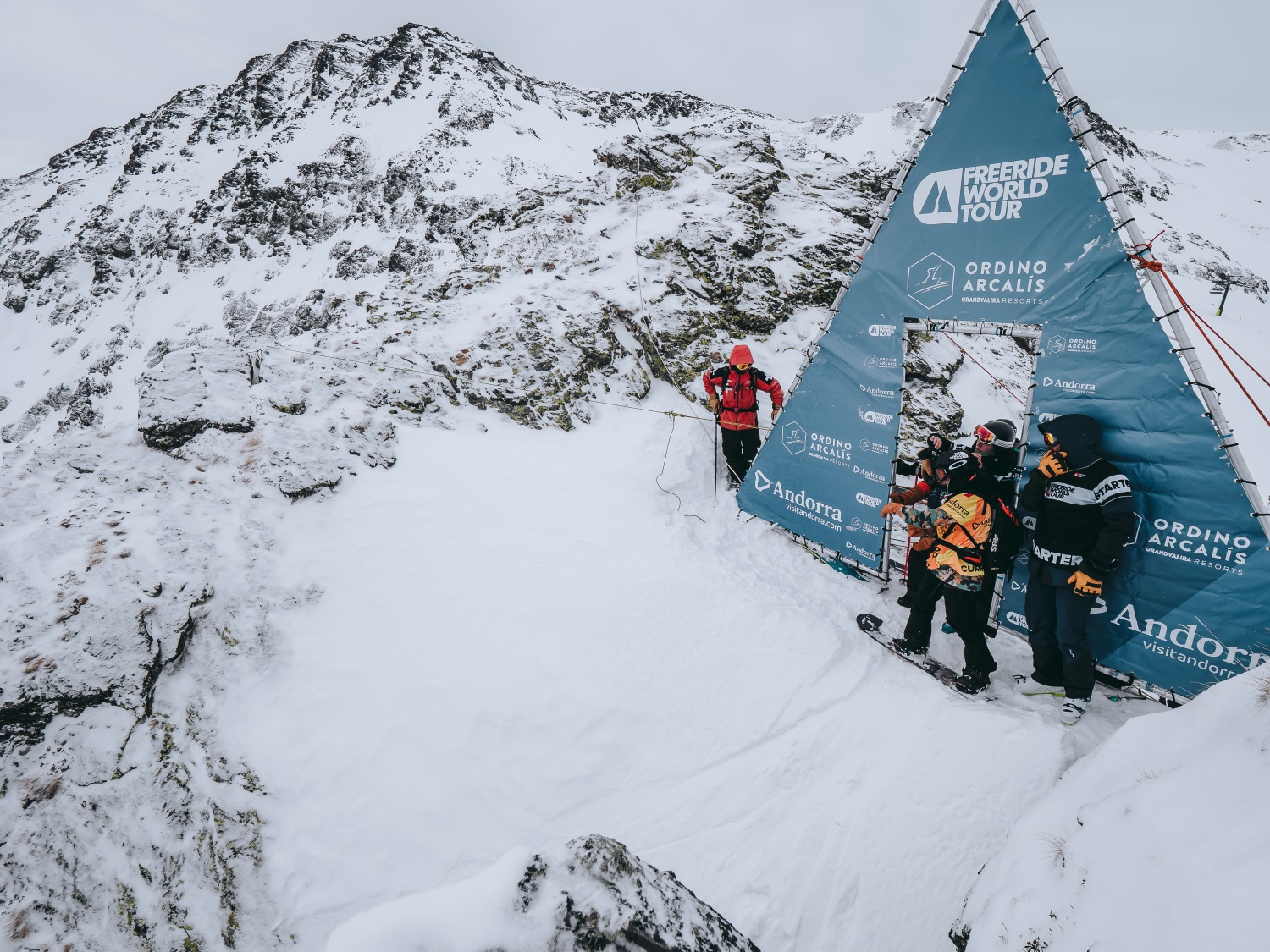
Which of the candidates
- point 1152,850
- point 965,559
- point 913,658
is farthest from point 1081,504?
point 1152,850

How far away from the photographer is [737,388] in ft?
26.5

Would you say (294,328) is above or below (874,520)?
above

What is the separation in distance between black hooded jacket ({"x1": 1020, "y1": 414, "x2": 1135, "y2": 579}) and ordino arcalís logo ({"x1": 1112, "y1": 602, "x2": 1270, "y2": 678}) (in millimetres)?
596

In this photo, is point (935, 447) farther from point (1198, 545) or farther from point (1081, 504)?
point (1198, 545)

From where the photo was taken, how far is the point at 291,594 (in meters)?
5.89

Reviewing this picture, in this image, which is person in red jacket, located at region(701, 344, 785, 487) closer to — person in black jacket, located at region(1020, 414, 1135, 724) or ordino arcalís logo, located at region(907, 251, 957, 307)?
ordino arcalís logo, located at region(907, 251, 957, 307)

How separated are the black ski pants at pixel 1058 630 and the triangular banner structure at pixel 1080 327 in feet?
1.24

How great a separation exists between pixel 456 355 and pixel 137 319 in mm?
42720

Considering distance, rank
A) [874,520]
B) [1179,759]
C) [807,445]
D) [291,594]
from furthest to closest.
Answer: [807,445] < [874,520] < [291,594] < [1179,759]

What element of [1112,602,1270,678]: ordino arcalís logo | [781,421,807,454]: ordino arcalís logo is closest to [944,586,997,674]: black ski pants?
[1112,602,1270,678]: ordino arcalís logo

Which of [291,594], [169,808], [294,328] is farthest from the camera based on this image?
[294,328]

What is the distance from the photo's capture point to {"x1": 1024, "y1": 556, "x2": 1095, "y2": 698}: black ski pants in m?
4.74

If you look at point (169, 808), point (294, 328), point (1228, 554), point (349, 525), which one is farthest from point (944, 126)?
point (294, 328)

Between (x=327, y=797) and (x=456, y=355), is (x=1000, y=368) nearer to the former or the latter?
(x=456, y=355)
